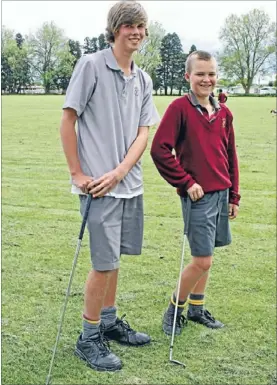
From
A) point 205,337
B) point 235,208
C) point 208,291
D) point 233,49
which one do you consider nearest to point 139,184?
point 235,208

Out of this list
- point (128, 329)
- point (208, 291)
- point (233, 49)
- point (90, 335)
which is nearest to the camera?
point (90, 335)

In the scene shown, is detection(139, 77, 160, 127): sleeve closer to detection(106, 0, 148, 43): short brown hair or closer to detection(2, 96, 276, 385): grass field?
detection(106, 0, 148, 43): short brown hair

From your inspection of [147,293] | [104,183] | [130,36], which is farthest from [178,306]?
[130,36]

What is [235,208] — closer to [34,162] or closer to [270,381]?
[270,381]

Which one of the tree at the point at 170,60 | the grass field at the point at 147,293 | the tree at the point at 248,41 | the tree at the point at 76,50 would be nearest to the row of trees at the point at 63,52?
the tree at the point at 248,41

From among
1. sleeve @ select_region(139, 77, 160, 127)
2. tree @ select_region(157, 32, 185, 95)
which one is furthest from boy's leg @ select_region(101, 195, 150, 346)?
tree @ select_region(157, 32, 185, 95)

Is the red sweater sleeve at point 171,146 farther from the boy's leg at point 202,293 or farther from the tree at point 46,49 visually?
the tree at point 46,49

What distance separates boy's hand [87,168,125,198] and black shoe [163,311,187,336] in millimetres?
1000

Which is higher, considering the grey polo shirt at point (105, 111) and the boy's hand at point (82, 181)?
the grey polo shirt at point (105, 111)

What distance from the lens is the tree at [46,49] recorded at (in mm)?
26406

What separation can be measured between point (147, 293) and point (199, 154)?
47.3 inches

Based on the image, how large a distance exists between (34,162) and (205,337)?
270 inches

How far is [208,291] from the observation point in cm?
407

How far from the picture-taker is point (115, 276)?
3.18 m
